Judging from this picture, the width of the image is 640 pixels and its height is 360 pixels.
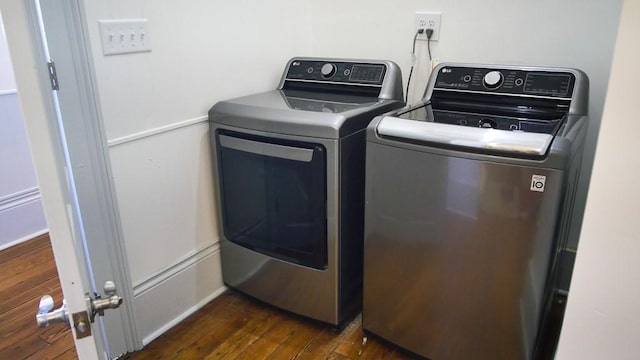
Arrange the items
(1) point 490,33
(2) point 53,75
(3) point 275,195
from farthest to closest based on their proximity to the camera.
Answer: (1) point 490,33, (3) point 275,195, (2) point 53,75

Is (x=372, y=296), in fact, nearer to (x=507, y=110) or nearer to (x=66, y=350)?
(x=507, y=110)

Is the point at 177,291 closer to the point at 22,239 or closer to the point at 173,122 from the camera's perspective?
the point at 173,122

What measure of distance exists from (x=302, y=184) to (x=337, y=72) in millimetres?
609

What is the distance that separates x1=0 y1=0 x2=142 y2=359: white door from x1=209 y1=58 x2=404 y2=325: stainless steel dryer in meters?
0.46

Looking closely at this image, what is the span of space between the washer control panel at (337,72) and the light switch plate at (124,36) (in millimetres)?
717

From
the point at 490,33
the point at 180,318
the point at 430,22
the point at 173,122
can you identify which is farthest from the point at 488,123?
the point at 180,318

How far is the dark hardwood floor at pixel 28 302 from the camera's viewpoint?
1749 mm

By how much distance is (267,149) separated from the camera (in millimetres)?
1640

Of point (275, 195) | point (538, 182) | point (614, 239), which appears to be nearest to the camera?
point (614, 239)

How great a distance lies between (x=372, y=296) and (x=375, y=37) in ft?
3.94

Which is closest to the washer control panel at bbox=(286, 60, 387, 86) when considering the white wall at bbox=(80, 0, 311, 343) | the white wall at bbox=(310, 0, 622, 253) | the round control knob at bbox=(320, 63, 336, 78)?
the round control knob at bbox=(320, 63, 336, 78)

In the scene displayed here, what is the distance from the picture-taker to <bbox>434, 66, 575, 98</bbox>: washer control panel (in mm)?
1536

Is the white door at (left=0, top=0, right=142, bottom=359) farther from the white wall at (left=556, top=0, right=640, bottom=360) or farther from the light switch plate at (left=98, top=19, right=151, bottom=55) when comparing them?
the white wall at (left=556, top=0, right=640, bottom=360)

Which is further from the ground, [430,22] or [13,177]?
[430,22]
